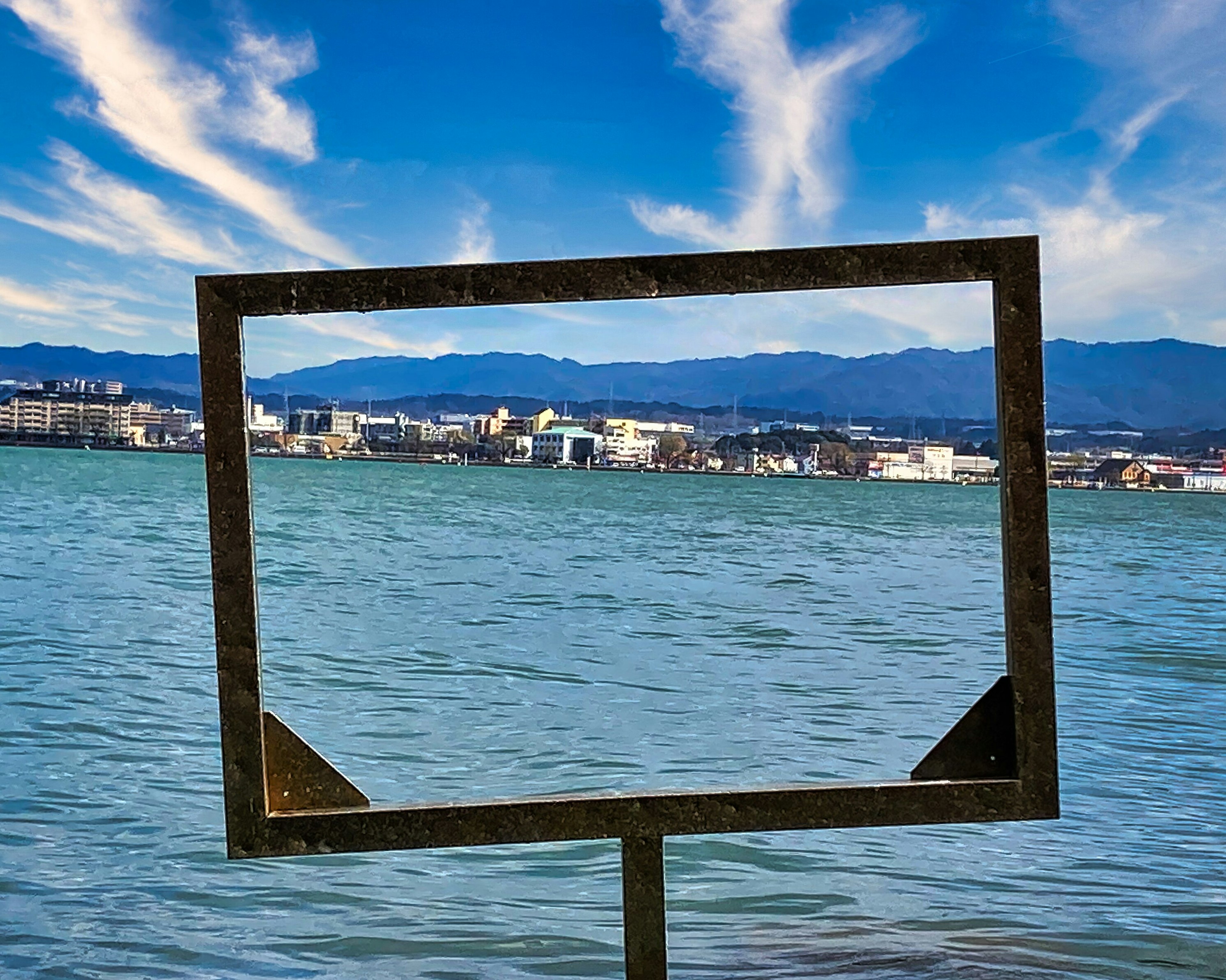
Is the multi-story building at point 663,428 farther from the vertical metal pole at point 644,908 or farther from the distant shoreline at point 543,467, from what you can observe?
the vertical metal pole at point 644,908

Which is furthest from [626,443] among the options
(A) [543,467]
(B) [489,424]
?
(A) [543,467]

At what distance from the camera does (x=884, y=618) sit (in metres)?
23.2

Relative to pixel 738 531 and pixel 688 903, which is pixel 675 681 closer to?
pixel 688 903

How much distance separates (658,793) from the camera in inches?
106

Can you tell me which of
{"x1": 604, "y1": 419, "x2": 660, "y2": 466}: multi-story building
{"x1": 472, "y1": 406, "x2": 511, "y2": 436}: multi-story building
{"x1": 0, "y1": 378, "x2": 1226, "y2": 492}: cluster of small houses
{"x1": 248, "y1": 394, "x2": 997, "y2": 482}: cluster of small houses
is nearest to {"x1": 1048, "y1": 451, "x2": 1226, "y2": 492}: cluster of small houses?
{"x1": 0, "y1": 378, "x2": 1226, "y2": 492}: cluster of small houses

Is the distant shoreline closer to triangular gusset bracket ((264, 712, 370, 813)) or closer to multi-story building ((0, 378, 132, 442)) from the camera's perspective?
triangular gusset bracket ((264, 712, 370, 813))

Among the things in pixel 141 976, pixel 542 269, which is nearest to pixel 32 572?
pixel 141 976

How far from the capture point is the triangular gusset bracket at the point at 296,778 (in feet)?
8.88

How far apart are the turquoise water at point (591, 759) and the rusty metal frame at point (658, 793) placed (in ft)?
10.8

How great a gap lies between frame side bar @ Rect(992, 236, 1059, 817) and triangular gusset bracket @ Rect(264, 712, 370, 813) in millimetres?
1394

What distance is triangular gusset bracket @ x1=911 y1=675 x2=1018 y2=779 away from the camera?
2.67 metres

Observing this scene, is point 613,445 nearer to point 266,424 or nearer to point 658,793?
point 266,424

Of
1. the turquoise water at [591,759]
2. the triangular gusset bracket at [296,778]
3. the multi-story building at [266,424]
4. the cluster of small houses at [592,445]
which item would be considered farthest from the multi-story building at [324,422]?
the triangular gusset bracket at [296,778]

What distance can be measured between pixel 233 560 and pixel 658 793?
1004mm
